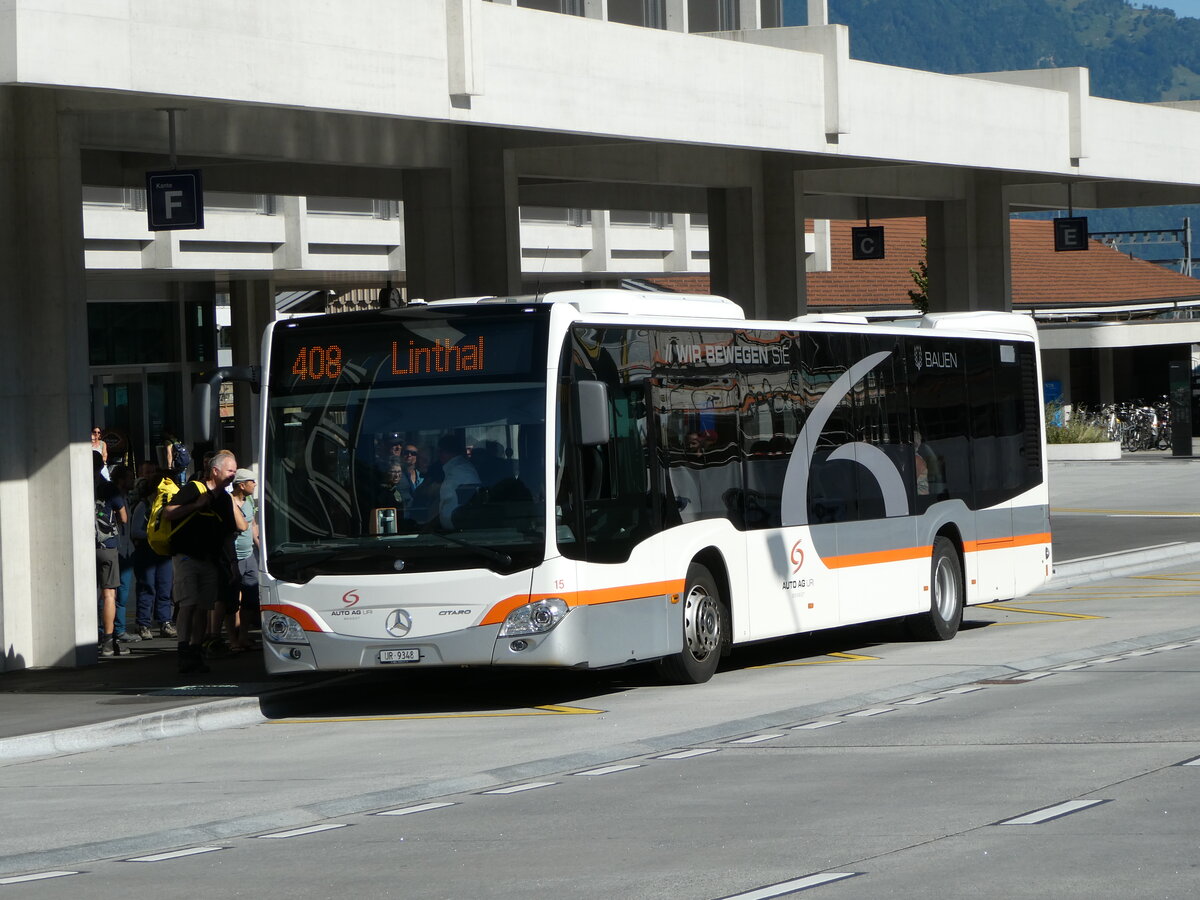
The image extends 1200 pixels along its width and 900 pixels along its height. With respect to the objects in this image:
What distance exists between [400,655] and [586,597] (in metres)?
1.36

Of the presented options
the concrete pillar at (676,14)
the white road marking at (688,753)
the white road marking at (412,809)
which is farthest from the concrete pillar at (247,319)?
the white road marking at (412,809)

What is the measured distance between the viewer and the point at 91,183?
23.8 metres

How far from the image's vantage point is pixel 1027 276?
64.3 m

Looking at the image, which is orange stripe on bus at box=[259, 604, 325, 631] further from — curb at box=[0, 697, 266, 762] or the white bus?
curb at box=[0, 697, 266, 762]

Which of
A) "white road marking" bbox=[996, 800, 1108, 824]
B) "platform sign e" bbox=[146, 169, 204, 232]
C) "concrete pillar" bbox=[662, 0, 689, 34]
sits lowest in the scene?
"white road marking" bbox=[996, 800, 1108, 824]

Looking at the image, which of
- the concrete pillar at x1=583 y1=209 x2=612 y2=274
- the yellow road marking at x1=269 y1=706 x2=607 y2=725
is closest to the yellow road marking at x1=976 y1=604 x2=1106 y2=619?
the yellow road marking at x1=269 y1=706 x2=607 y2=725

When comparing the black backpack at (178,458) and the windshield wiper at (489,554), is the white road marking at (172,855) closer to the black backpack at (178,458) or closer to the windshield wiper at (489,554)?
the windshield wiper at (489,554)

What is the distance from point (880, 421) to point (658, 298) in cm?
342

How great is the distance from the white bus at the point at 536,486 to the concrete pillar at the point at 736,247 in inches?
456

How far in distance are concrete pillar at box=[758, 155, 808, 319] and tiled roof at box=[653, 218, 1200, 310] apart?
87.3 ft

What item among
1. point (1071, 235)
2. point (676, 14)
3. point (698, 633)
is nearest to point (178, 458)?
point (676, 14)

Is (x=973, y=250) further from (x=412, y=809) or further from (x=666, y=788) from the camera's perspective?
(x=412, y=809)

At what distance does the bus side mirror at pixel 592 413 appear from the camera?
13242 millimetres

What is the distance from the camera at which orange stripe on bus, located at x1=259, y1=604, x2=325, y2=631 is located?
13781 mm
